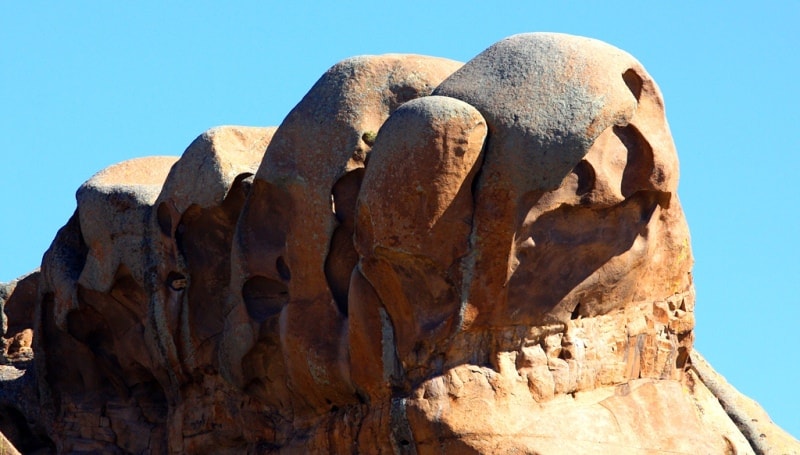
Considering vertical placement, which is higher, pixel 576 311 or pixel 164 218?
pixel 164 218

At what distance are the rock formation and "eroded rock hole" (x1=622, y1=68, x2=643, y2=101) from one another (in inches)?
2.2

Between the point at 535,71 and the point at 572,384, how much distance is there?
6.98 ft

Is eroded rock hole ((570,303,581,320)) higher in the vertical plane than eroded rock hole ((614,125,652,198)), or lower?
lower

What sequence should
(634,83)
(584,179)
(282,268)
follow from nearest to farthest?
1. (584,179)
2. (634,83)
3. (282,268)

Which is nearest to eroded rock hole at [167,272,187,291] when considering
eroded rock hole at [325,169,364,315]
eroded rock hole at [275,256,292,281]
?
eroded rock hole at [275,256,292,281]

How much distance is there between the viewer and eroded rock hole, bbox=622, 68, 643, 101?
1560cm

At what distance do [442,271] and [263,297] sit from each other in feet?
8.12

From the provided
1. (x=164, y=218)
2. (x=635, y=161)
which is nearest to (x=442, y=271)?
(x=635, y=161)

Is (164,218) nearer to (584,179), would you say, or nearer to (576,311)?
(576,311)

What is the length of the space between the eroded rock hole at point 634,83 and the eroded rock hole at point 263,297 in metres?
3.18

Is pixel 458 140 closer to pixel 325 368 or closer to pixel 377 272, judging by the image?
pixel 377 272

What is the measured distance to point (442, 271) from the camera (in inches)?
595

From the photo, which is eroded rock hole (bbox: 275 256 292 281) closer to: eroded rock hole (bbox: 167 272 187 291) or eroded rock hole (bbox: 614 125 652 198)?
eroded rock hole (bbox: 167 272 187 291)

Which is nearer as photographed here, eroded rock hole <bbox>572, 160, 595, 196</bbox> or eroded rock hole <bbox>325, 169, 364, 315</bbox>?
eroded rock hole <bbox>572, 160, 595, 196</bbox>
